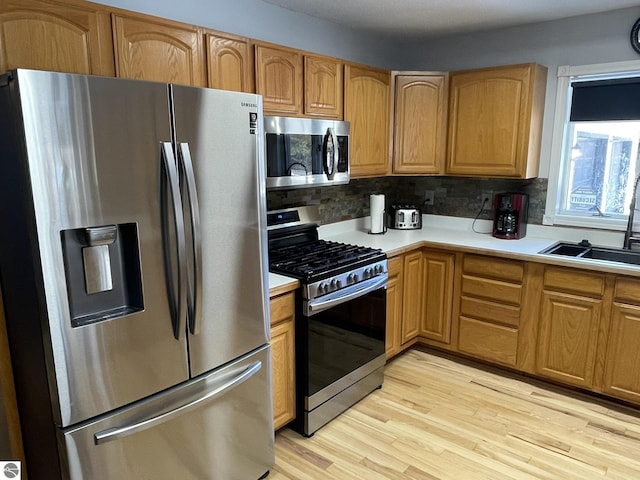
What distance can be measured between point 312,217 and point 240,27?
1.27 meters

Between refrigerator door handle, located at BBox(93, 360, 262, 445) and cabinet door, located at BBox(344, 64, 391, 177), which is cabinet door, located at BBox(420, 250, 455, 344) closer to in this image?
cabinet door, located at BBox(344, 64, 391, 177)

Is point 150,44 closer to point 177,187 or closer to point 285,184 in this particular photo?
point 177,187

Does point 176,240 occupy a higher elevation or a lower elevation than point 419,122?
lower

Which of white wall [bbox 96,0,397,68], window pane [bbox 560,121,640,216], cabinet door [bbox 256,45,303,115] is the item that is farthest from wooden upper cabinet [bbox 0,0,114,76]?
window pane [bbox 560,121,640,216]

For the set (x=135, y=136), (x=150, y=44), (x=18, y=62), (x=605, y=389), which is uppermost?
(x=150, y=44)

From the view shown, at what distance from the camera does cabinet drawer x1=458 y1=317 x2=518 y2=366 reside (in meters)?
3.11

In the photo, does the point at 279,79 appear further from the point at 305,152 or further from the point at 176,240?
the point at 176,240

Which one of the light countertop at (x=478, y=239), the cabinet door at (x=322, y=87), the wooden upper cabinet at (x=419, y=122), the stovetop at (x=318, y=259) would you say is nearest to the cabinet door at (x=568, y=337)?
the light countertop at (x=478, y=239)

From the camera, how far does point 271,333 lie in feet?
7.36

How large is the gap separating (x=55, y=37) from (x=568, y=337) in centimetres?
313

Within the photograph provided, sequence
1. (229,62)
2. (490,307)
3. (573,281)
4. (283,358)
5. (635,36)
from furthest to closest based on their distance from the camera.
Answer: (490,307), (635,36), (573,281), (283,358), (229,62)

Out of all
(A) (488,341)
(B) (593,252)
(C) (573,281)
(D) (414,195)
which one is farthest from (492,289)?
(D) (414,195)

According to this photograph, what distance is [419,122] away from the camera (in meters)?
3.49

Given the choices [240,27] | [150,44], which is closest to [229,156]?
[150,44]
